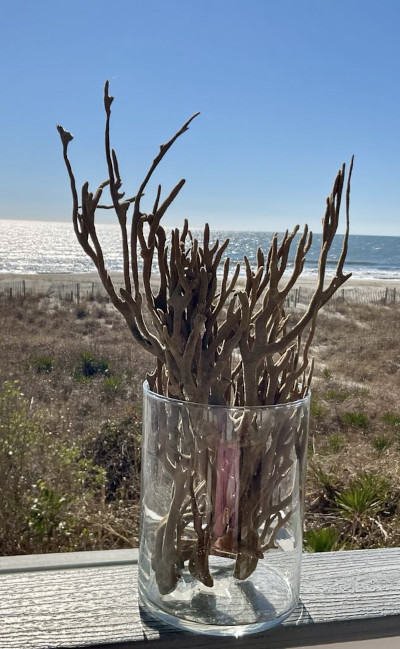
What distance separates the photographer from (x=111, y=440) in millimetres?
1838

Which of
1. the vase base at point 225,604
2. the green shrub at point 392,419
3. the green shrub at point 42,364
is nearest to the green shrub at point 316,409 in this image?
the green shrub at point 392,419

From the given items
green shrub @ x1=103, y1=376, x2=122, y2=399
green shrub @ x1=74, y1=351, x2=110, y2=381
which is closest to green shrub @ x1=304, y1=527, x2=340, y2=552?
green shrub @ x1=103, y1=376, x2=122, y2=399

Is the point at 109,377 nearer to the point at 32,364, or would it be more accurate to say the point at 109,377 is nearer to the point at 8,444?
the point at 32,364

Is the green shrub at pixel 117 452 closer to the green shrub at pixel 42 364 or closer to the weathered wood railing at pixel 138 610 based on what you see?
the green shrub at pixel 42 364

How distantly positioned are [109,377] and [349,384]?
113 cm

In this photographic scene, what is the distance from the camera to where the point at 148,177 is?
16.5 inches

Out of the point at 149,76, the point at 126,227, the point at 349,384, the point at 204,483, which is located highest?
the point at 149,76

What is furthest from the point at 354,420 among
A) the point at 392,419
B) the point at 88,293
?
the point at 88,293

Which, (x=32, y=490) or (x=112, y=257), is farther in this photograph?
(x=112, y=257)

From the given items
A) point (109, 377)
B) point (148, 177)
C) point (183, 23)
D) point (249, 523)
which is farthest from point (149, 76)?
point (249, 523)

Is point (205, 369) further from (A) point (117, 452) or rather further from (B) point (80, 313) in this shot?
(B) point (80, 313)

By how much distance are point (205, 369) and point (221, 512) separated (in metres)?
0.09

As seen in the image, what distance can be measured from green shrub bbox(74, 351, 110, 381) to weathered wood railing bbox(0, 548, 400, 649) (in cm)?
214

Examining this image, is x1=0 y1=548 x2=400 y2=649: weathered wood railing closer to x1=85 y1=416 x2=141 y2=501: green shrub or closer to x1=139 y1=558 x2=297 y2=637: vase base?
x1=139 y1=558 x2=297 y2=637: vase base
